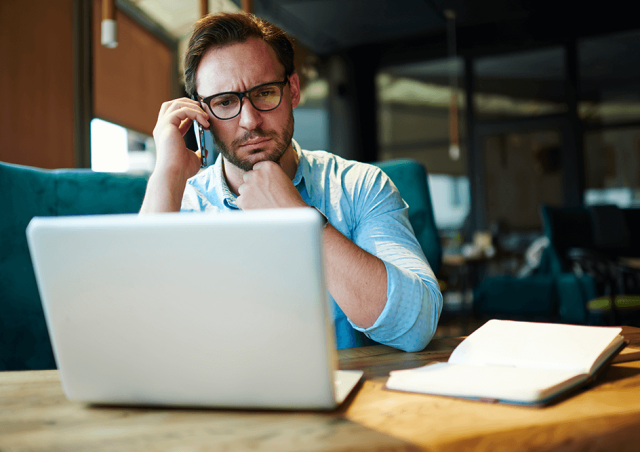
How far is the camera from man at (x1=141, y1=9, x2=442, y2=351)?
1.04 meters

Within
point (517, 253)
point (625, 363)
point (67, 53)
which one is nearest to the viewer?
point (625, 363)

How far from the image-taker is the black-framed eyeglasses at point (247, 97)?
1.22m

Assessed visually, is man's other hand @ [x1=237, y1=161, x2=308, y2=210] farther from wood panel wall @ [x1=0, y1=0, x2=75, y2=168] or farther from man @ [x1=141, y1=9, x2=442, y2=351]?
wood panel wall @ [x1=0, y1=0, x2=75, y2=168]

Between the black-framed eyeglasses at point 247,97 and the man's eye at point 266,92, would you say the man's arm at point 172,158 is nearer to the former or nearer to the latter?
the black-framed eyeglasses at point 247,97

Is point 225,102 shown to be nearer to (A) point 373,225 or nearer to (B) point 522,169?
(A) point 373,225

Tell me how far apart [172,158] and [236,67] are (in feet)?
0.91

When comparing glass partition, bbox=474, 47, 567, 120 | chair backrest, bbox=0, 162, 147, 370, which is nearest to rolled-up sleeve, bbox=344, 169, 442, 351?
chair backrest, bbox=0, 162, 147, 370

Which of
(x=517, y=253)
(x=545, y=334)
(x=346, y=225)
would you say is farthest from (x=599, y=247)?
(x=545, y=334)

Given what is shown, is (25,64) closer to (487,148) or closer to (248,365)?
(248,365)

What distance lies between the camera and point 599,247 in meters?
4.15

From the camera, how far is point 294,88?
1.45 m

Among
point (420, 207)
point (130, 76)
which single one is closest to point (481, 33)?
point (130, 76)

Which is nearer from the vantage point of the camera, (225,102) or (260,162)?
(260,162)

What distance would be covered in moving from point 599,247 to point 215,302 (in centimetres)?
436
